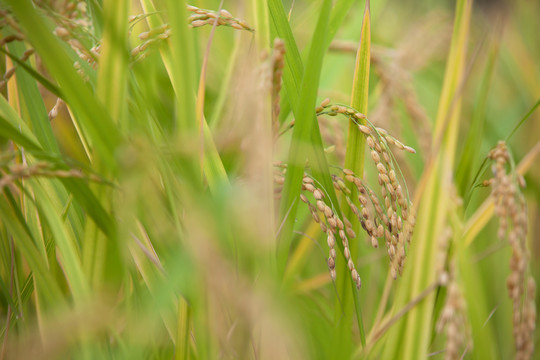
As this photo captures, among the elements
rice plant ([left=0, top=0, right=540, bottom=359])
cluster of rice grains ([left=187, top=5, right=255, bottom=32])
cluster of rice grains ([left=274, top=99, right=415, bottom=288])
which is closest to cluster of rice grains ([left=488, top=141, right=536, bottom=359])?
rice plant ([left=0, top=0, right=540, bottom=359])

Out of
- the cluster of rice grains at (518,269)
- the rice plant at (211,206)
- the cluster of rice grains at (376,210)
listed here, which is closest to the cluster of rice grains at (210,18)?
the rice plant at (211,206)

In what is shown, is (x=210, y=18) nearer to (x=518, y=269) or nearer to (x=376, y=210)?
(x=376, y=210)

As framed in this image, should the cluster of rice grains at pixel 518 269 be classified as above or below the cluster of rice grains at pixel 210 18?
below

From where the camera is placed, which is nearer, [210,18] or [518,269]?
[518,269]

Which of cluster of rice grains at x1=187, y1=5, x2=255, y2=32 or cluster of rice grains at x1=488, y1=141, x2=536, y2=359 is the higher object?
cluster of rice grains at x1=187, y1=5, x2=255, y2=32

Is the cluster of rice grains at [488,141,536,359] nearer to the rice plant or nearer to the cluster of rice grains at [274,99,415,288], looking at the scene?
the rice plant

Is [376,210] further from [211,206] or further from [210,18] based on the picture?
[210,18]

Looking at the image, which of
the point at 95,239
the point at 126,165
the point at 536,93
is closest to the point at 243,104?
the point at 126,165

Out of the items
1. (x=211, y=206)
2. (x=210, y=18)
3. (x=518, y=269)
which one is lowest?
(x=518, y=269)

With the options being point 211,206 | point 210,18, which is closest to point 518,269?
point 211,206

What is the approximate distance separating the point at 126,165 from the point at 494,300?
123 centimetres

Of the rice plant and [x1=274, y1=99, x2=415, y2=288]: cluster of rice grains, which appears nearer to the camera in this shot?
the rice plant

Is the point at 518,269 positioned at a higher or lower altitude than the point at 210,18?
lower

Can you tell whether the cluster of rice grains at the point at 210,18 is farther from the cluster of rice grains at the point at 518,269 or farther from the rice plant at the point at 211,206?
the cluster of rice grains at the point at 518,269
